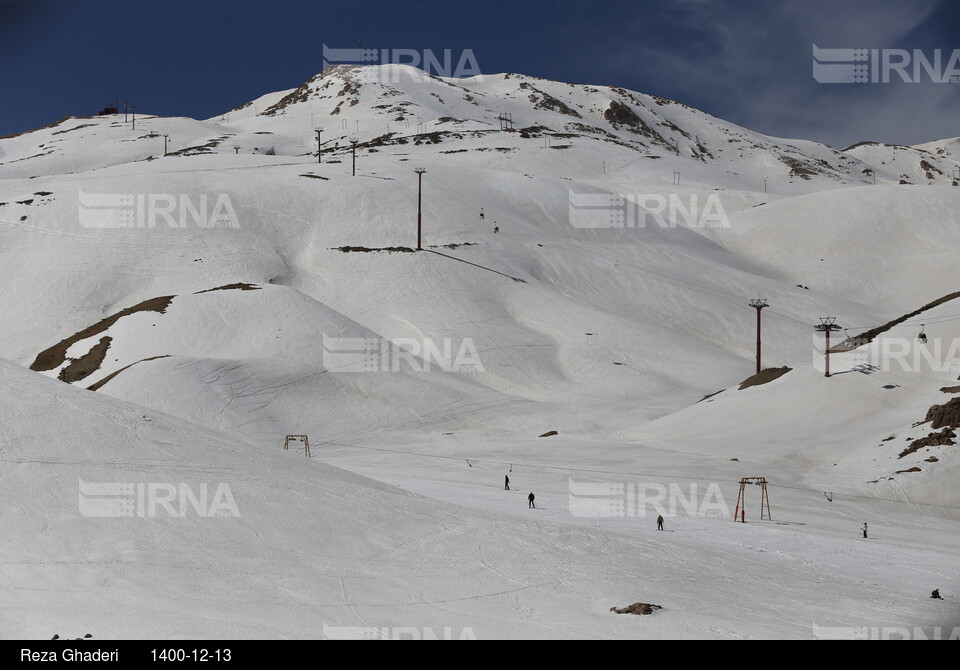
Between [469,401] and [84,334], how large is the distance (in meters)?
Result: 32.3

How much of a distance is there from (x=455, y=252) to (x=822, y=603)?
69575 millimetres

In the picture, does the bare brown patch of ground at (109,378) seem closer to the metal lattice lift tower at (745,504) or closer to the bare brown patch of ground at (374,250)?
the bare brown patch of ground at (374,250)

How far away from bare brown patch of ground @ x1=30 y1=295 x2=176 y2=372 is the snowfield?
0.54 metres

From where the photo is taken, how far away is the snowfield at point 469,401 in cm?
2405

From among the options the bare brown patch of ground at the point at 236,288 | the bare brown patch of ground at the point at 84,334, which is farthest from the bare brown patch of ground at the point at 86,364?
the bare brown patch of ground at the point at 236,288

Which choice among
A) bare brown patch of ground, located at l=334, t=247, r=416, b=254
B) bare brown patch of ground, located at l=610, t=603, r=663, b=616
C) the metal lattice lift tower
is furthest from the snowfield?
the metal lattice lift tower

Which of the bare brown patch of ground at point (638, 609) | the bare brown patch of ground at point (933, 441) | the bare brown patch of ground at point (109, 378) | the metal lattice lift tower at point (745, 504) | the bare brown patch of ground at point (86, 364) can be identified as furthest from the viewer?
the bare brown patch of ground at point (86, 364)

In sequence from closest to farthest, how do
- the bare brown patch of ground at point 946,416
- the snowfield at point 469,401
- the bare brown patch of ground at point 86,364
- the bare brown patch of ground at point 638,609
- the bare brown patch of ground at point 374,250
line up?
the bare brown patch of ground at point 638,609
the snowfield at point 469,401
the bare brown patch of ground at point 946,416
the bare brown patch of ground at point 86,364
the bare brown patch of ground at point 374,250

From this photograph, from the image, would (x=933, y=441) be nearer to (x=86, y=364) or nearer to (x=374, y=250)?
(x=86, y=364)

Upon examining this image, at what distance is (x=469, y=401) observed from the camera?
63594 mm

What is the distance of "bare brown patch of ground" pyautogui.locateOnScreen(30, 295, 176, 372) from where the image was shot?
6706 centimetres

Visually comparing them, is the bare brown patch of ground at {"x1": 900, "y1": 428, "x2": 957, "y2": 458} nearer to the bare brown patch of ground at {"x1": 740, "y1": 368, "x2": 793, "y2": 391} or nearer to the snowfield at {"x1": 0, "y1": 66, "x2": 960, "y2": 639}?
the snowfield at {"x1": 0, "y1": 66, "x2": 960, "y2": 639}

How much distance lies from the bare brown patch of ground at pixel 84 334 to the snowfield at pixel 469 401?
1.78ft
